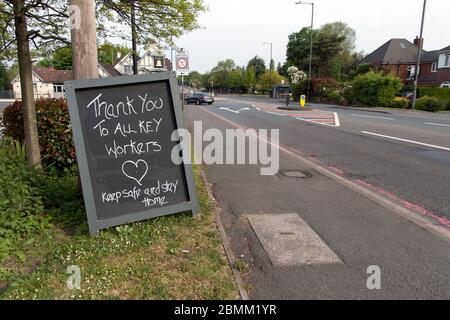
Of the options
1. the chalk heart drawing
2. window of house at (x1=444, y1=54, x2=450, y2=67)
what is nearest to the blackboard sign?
the chalk heart drawing

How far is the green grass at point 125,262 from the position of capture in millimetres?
2768

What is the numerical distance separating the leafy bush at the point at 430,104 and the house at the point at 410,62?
52.3ft

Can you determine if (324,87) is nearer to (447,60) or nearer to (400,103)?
(400,103)

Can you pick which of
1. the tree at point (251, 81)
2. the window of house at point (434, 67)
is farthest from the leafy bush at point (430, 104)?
the tree at point (251, 81)

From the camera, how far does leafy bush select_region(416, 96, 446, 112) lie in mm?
28625

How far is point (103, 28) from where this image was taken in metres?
6.33

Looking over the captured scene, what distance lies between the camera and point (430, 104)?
28.9 m

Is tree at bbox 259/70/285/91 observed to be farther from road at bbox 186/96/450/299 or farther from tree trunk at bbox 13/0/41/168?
tree trunk at bbox 13/0/41/168

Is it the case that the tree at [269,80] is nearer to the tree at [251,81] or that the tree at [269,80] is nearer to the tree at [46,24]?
the tree at [251,81]

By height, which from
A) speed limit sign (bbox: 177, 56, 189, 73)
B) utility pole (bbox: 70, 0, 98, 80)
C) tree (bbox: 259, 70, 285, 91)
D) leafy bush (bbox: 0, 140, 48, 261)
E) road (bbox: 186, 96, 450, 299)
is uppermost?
tree (bbox: 259, 70, 285, 91)

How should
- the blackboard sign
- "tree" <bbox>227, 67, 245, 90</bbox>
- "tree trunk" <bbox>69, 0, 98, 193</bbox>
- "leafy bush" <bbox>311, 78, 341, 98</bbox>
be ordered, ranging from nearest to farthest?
the blackboard sign → "tree trunk" <bbox>69, 0, 98, 193</bbox> → "leafy bush" <bbox>311, 78, 341, 98</bbox> → "tree" <bbox>227, 67, 245, 90</bbox>

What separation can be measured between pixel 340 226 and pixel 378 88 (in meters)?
32.1

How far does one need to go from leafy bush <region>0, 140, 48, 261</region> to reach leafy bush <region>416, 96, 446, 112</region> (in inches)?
1251

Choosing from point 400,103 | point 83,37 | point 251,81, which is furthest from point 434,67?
point 251,81
